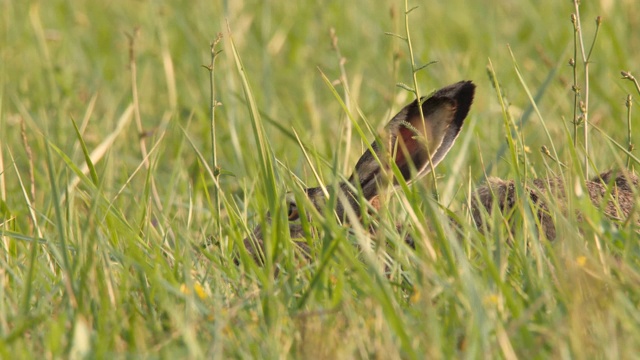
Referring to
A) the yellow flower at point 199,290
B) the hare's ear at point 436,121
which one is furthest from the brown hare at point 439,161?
the yellow flower at point 199,290

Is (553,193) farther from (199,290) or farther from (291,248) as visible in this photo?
(199,290)

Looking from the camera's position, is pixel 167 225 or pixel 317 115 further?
pixel 317 115

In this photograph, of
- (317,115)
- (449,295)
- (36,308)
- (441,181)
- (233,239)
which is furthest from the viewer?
(317,115)

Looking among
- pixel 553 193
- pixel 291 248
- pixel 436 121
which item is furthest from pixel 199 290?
pixel 436 121

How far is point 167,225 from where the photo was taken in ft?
11.9

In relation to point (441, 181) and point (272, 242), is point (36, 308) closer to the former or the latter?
point (272, 242)

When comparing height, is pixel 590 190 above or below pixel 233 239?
below

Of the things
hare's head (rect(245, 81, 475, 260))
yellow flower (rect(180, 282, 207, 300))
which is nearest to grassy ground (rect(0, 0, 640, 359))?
yellow flower (rect(180, 282, 207, 300))

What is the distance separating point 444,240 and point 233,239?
764mm

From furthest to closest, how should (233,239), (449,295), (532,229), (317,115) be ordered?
1. (317,115)
2. (233,239)
3. (532,229)
4. (449,295)

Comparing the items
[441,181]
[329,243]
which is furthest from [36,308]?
[441,181]

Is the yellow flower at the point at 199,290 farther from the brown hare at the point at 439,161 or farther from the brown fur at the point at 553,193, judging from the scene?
the brown fur at the point at 553,193

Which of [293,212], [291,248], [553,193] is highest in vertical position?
[291,248]

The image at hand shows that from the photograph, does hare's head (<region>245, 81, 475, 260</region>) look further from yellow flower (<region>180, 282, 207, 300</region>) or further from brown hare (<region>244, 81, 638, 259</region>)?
yellow flower (<region>180, 282, 207, 300</region>)
